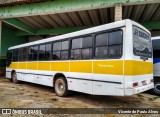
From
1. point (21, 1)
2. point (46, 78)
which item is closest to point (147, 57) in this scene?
point (46, 78)

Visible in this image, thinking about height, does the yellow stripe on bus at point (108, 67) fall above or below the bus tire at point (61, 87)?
above

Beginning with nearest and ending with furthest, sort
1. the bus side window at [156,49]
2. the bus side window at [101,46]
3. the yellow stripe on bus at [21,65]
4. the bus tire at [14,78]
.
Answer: the bus side window at [101,46] < the bus side window at [156,49] < the yellow stripe on bus at [21,65] < the bus tire at [14,78]

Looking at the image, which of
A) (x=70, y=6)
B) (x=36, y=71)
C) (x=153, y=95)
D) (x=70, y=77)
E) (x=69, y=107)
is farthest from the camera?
(x=70, y=6)

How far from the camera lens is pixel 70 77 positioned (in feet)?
22.5

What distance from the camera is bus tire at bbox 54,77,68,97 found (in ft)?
23.6

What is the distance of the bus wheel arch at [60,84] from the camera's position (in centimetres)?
720

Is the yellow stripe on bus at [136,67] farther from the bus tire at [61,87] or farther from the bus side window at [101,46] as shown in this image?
the bus tire at [61,87]

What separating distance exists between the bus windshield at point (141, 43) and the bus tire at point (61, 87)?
3513 millimetres

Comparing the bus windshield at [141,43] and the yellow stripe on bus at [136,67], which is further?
the bus windshield at [141,43]

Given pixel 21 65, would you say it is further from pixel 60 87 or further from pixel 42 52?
pixel 60 87

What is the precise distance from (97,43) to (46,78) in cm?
381

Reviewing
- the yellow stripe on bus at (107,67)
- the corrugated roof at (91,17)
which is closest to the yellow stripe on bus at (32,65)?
the yellow stripe on bus at (107,67)

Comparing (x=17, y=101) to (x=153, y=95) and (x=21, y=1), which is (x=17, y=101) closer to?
(x=153, y=95)

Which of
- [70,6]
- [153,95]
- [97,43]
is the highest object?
[70,6]
